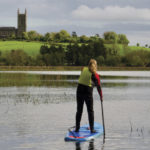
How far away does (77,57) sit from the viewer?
128 metres

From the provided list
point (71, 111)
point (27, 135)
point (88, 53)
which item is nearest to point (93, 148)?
point (27, 135)

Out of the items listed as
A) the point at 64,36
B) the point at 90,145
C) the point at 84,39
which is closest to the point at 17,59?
the point at 84,39

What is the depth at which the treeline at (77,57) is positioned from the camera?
11631cm

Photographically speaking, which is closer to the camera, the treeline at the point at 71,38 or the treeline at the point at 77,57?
the treeline at the point at 77,57

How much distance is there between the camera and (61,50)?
135 m

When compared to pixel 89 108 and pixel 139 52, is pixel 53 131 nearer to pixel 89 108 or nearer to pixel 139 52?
pixel 89 108

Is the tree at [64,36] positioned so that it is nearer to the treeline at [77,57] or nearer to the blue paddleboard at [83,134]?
the treeline at [77,57]

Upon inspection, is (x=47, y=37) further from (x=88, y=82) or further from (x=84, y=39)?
(x=88, y=82)

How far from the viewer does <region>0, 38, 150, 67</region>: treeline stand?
11631 cm

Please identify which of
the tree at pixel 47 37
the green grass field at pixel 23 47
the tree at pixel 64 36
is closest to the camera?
the green grass field at pixel 23 47

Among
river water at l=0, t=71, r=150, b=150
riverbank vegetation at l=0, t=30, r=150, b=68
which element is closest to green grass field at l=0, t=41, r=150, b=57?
riverbank vegetation at l=0, t=30, r=150, b=68

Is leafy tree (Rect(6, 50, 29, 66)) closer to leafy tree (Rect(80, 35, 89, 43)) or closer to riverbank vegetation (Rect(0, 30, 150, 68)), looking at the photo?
riverbank vegetation (Rect(0, 30, 150, 68))


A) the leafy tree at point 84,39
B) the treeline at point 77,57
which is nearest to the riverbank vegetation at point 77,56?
the treeline at point 77,57

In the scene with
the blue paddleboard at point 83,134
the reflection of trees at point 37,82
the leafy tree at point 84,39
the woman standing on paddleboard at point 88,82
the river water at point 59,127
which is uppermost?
the leafy tree at point 84,39
